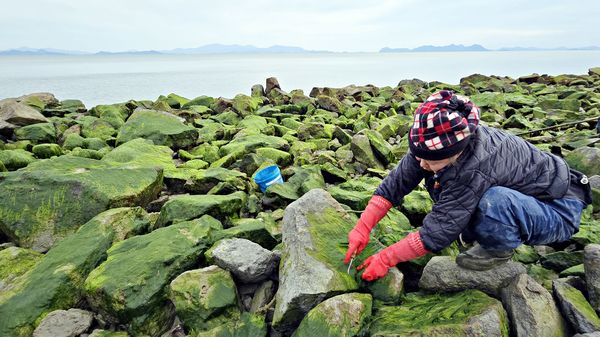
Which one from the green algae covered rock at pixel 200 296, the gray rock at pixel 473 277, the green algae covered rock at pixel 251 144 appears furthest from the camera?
the green algae covered rock at pixel 251 144

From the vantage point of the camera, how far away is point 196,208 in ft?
13.6

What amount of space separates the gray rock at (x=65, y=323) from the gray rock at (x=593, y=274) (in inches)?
143

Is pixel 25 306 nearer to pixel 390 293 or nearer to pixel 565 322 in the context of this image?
pixel 390 293

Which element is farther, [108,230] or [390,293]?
[108,230]

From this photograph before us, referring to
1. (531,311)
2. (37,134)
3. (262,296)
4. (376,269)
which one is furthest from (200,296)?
(37,134)

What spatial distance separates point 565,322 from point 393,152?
176 inches

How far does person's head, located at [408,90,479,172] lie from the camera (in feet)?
8.02

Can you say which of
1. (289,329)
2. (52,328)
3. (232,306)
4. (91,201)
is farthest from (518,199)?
(91,201)

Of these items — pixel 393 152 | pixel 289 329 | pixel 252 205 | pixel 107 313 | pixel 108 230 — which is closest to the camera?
pixel 289 329

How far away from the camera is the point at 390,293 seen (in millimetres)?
2855

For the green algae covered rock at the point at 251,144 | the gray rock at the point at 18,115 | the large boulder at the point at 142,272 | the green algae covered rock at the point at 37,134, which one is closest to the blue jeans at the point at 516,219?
the large boulder at the point at 142,272

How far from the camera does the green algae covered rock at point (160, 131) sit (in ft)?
25.8

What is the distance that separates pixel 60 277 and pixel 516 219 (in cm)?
352

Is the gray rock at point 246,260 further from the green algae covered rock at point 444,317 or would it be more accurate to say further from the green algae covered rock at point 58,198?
the green algae covered rock at point 58,198
